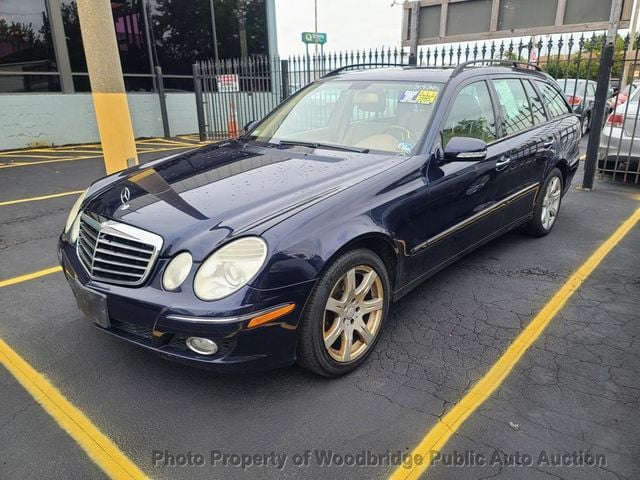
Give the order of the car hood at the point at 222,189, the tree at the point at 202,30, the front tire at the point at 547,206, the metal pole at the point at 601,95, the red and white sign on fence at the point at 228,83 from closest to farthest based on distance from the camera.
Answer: the car hood at the point at 222,189, the front tire at the point at 547,206, the metal pole at the point at 601,95, the red and white sign on fence at the point at 228,83, the tree at the point at 202,30

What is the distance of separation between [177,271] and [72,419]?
0.95 metres

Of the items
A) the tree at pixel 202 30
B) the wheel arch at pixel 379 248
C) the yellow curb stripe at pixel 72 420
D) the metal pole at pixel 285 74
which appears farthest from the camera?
the tree at pixel 202 30

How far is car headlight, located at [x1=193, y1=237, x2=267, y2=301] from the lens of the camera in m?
2.22

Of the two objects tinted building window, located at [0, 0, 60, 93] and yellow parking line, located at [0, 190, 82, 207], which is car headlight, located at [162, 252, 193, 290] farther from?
tinted building window, located at [0, 0, 60, 93]

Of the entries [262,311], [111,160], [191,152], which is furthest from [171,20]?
[262,311]

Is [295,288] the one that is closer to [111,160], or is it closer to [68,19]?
[111,160]

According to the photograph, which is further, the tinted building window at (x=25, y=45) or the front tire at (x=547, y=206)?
the tinted building window at (x=25, y=45)

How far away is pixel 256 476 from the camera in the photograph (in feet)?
6.81

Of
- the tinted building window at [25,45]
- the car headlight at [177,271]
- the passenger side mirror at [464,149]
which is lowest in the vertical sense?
the car headlight at [177,271]

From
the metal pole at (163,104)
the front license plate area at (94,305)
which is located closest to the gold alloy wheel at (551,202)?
the front license plate area at (94,305)

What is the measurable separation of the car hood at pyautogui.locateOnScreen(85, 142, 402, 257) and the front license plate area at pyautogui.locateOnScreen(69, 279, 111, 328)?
0.41 m

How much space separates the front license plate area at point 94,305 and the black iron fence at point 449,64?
3.59 m

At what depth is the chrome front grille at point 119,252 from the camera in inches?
93.2

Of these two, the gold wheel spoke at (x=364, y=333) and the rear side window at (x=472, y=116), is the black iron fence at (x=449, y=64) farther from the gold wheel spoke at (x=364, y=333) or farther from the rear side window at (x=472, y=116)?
the gold wheel spoke at (x=364, y=333)
